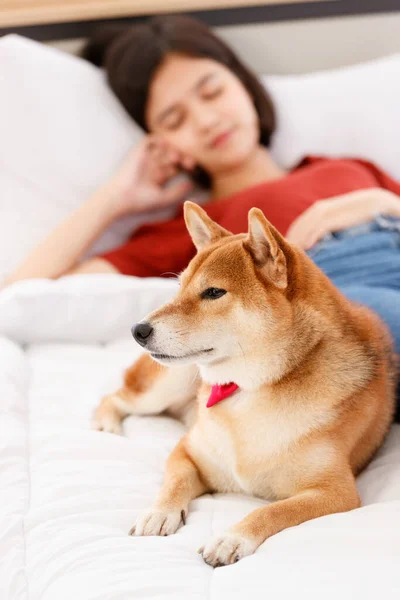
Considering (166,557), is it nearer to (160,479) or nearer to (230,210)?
(160,479)

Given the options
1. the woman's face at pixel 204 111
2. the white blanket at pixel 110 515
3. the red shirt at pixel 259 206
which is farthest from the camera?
the woman's face at pixel 204 111

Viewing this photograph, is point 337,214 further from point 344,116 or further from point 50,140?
point 50,140

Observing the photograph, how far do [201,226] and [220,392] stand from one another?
327mm

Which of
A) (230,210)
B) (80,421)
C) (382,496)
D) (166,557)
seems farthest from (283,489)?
(230,210)

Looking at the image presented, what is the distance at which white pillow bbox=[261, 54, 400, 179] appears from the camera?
252 centimetres

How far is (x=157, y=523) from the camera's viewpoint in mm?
1102

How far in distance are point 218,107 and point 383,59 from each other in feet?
2.62

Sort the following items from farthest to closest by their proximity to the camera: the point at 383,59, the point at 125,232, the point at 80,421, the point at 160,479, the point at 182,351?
the point at 383,59 → the point at 125,232 → the point at 80,421 → the point at 160,479 → the point at 182,351

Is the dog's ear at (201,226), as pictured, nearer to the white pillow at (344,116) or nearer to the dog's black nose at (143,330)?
the dog's black nose at (143,330)

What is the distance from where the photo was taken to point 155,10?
276cm

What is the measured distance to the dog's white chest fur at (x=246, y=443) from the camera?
1.18 meters

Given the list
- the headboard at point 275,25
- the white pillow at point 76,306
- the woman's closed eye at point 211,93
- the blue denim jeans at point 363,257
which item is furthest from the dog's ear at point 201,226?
the headboard at point 275,25

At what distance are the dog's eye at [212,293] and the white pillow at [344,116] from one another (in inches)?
58.4

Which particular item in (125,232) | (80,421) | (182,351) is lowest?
(125,232)
